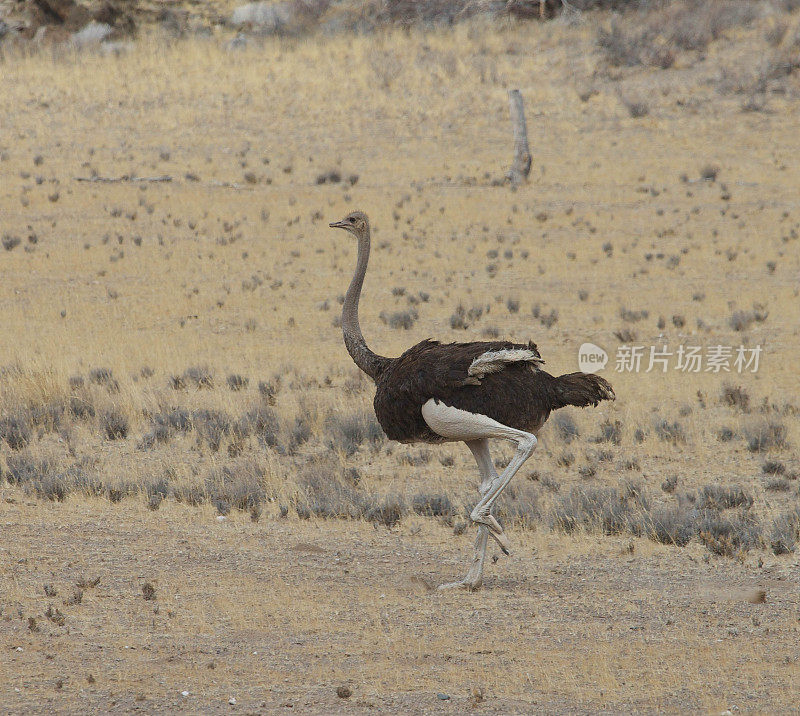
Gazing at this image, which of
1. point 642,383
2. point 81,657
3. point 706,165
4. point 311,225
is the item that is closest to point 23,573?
point 81,657

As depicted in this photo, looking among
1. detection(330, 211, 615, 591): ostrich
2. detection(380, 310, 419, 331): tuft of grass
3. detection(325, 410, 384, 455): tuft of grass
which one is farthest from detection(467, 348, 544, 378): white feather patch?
detection(380, 310, 419, 331): tuft of grass

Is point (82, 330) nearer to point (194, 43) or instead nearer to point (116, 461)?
point (116, 461)

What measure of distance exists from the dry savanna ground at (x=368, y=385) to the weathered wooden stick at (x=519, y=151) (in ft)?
1.66

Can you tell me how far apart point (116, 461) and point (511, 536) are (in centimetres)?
433

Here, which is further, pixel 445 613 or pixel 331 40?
pixel 331 40

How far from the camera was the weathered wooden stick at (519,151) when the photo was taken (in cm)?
2964

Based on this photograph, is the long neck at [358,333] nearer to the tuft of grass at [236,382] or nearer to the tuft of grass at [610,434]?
the tuft of grass at [610,434]

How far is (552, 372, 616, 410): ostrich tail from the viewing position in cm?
772

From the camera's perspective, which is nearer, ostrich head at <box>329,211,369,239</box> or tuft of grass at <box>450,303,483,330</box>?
ostrich head at <box>329,211,369,239</box>

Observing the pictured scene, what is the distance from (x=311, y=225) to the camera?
1037 inches

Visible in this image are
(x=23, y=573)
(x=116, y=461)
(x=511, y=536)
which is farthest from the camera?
(x=116, y=461)

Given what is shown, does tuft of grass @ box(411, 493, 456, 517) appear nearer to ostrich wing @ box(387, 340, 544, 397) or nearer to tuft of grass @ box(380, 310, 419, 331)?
ostrich wing @ box(387, 340, 544, 397)

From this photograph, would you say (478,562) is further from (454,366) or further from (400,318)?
(400,318)

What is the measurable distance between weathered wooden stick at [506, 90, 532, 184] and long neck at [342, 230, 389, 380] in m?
21.4
